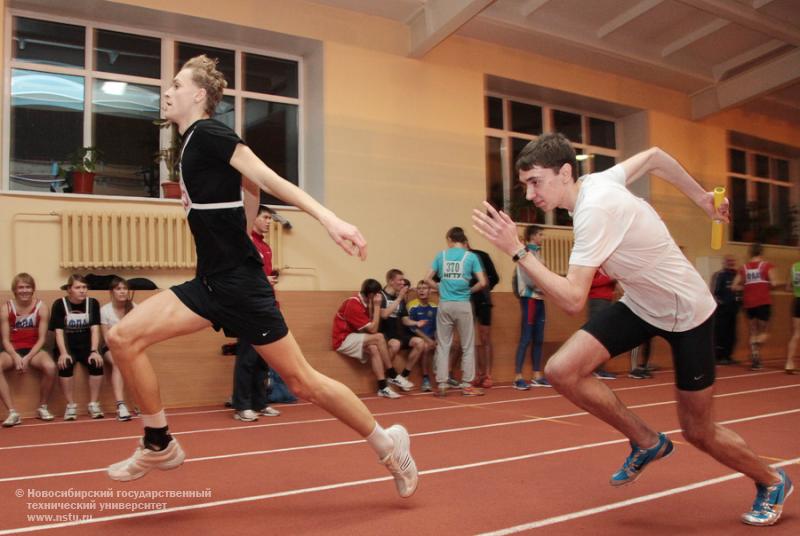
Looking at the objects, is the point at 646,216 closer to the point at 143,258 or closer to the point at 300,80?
the point at 143,258

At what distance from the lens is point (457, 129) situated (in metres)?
9.94

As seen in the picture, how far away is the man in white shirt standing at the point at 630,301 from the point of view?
2.67m

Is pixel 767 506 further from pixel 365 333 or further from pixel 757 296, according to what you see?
pixel 757 296

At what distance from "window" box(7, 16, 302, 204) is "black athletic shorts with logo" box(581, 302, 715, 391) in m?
6.57

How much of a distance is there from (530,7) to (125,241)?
632 centimetres

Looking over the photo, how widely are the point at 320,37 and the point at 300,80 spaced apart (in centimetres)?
72

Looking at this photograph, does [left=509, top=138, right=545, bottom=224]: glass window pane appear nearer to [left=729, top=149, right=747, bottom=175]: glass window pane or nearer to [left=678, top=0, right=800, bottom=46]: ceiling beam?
[left=678, top=0, right=800, bottom=46]: ceiling beam

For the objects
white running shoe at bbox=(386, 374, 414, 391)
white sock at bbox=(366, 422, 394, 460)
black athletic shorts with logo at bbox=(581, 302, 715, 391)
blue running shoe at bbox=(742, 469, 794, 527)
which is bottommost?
white running shoe at bbox=(386, 374, 414, 391)

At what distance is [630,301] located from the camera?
3.03 m

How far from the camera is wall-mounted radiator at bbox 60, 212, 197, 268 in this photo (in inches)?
287

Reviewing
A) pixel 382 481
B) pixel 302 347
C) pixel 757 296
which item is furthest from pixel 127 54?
pixel 757 296

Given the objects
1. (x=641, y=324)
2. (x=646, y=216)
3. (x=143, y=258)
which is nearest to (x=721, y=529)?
(x=641, y=324)

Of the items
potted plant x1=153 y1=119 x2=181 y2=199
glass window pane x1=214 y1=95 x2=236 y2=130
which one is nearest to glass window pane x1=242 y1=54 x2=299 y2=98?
glass window pane x1=214 y1=95 x2=236 y2=130

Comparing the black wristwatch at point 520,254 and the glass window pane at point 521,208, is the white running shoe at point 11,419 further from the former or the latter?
the glass window pane at point 521,208
